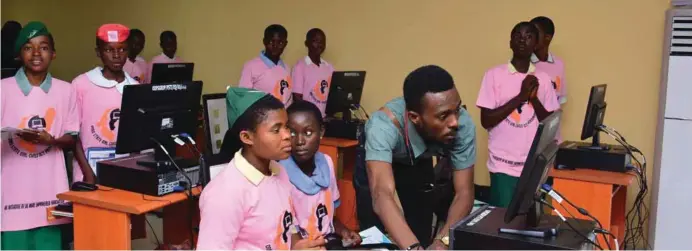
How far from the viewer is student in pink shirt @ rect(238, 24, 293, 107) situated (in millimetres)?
5145

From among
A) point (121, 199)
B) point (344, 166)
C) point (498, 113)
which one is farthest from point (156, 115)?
point (344, 166)

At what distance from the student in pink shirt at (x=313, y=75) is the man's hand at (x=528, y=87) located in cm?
221

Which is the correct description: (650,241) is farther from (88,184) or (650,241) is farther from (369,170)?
(88,184)

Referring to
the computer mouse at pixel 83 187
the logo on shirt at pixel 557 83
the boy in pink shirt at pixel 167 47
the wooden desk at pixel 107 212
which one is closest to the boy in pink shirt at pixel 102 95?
the computer mouse at pixel 83 187

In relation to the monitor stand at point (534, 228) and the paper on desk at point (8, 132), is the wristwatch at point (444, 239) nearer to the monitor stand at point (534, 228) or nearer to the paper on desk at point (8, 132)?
the monitor stand at point (534, 228)

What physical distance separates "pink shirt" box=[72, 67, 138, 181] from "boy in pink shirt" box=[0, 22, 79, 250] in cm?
15

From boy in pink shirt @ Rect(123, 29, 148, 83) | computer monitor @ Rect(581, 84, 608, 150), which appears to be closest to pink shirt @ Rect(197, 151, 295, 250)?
computer monitor @ Rect(581, 84, 608, 150)

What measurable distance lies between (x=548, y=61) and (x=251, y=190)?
3.09 metres

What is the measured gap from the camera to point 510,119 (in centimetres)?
363

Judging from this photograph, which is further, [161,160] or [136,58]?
[136,58]

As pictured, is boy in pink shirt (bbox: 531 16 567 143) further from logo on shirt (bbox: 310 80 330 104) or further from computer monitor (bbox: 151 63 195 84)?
computer monitor (bbox: 151 63 195 84)

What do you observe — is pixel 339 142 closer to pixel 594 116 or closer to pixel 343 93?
pixel 343 93

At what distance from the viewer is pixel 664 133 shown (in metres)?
3.99

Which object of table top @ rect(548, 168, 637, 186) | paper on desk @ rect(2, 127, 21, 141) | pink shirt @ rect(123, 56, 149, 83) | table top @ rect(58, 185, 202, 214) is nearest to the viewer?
table top @ rect(58, 185, 202, 214)
